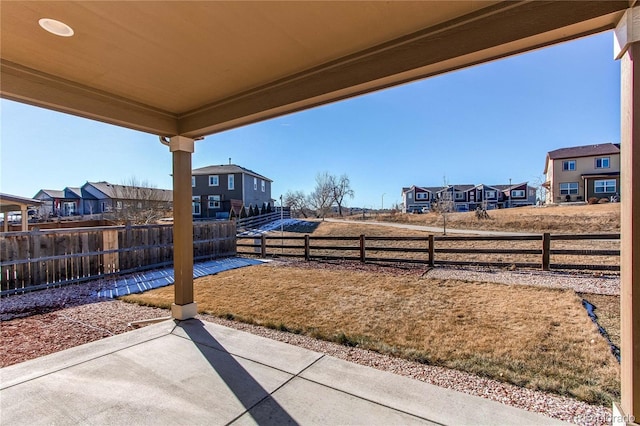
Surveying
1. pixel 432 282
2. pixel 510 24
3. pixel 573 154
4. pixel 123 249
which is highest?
pixel 573 154

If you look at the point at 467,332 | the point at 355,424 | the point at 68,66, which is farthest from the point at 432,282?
the point at 68,66

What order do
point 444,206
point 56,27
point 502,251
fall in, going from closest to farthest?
point 56,27
point 502,251
point 444,206

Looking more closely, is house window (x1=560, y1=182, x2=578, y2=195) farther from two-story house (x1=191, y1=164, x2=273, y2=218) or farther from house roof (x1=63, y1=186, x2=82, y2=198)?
house roof (x1=63, y1=186, x2=82, y2=198)

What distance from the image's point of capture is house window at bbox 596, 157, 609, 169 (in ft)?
79.1

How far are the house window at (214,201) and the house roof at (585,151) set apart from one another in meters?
30.1

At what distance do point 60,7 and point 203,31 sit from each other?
0.85 metres

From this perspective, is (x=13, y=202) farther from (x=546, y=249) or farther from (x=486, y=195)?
(x=486, y=195)

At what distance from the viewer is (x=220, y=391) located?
252 cm

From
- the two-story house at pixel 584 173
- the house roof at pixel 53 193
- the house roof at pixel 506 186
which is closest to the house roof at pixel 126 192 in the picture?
the house roof at pixel 53 193

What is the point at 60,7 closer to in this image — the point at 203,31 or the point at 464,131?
the point at 203,31

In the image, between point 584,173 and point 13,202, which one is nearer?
point 13,202

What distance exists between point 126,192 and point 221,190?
7.07 m

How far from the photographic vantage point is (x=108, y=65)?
8.78 ft

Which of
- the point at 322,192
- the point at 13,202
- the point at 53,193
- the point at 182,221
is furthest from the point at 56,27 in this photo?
the point at 53,193
